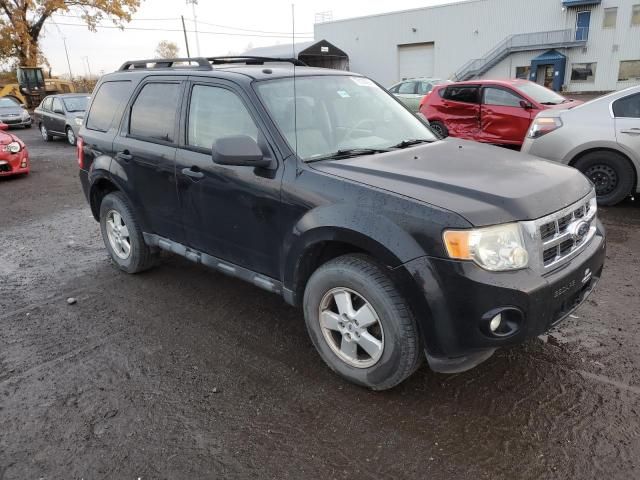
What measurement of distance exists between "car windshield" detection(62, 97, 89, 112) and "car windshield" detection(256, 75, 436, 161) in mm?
14509

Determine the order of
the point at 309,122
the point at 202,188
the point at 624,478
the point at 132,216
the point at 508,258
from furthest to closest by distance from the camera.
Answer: the point at 132,216
the point at 202,188
the point at 309,122
the point at 508,258
the point at 624,478

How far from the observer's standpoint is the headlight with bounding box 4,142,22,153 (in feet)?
33.3

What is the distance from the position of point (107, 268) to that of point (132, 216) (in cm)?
99

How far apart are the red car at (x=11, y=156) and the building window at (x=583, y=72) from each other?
134 feet

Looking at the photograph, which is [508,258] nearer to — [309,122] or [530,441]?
[530,441]

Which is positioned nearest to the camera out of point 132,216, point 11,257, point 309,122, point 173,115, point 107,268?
point 309,122

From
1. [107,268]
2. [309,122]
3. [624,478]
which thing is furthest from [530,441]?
[107,268]

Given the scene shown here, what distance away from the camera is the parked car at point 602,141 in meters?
6.04

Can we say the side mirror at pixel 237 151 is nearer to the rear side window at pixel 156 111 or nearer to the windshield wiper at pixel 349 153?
the windshield wiper at pixel 349 153

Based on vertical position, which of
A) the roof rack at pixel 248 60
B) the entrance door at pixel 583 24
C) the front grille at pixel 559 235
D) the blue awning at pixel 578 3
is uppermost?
the blue awning at pixel 578 3

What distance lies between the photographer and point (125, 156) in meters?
4.26

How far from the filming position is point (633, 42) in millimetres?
36469

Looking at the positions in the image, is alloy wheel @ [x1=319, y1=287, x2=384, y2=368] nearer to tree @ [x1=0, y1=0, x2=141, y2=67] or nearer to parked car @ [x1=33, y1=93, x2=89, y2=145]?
parked car @ [x1=33, y1=93, x2=89, y2=145]

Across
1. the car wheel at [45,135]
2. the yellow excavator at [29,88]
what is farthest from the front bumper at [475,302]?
the yellow excavator at [29,88]
